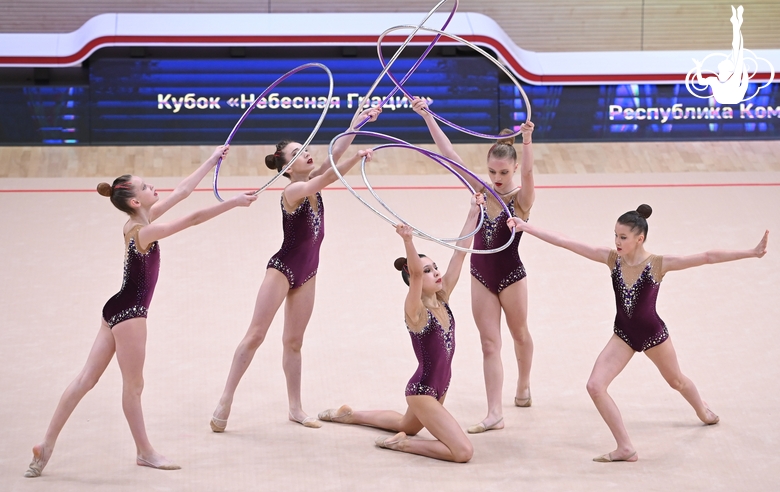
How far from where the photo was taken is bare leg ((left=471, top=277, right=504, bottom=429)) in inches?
168

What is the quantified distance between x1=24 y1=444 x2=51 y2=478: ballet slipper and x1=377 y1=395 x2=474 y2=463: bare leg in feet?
4.44

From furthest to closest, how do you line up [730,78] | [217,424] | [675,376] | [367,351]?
[730,78] < [367,351] < [217,424] < [675,376]

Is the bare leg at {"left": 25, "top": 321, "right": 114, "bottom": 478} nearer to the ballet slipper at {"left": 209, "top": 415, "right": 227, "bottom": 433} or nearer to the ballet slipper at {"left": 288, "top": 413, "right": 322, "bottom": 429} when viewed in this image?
the ballet slipper at {"left": 209, "top": 415, "right": 227, "bottom": 433}

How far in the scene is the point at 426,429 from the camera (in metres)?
4.30

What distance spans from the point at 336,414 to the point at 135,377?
0.90 metres

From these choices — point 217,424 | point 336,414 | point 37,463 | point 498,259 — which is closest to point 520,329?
point 498,259

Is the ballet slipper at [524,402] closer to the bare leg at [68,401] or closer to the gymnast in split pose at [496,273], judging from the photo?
the gymnast in split pose at [496,273]

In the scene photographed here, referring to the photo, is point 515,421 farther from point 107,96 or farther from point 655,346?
point 107,96

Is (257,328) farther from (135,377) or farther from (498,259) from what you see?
(498,259)

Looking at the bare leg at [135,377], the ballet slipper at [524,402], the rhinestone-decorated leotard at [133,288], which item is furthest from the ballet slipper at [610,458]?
the rhinestone-decorated leotard at [133,288]

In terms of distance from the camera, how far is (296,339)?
435 cm

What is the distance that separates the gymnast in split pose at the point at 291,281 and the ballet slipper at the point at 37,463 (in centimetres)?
70

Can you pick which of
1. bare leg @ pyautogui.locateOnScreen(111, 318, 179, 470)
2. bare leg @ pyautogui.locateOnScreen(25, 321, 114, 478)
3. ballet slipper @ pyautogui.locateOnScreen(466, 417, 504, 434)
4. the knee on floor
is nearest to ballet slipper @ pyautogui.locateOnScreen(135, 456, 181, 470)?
bare leg @ pyautogui.locateOnScreen(111, 318, 179, 470)

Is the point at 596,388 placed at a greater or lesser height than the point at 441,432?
greater
